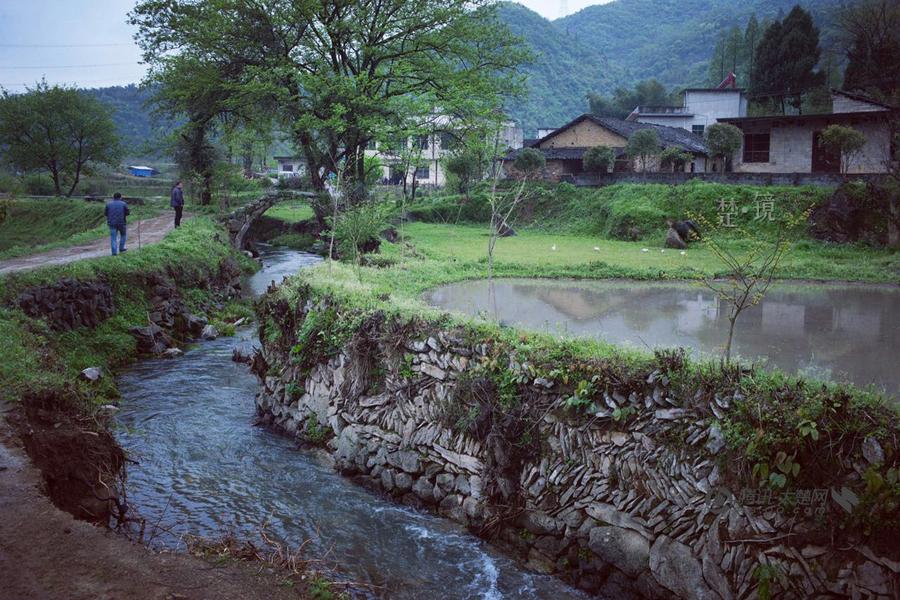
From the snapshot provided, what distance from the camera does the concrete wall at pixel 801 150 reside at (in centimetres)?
3797

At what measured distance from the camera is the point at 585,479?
9109 millimetres

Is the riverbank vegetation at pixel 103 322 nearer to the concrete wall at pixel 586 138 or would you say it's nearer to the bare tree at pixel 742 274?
the bare tree at pixel 742 274

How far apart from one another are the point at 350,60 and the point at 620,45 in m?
97.4

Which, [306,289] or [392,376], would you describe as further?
[306,289]

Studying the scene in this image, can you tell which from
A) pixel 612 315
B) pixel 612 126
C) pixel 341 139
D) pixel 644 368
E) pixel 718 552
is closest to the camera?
pixel 718 552

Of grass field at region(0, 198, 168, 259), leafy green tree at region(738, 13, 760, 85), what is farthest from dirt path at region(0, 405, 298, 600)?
leafy green tree at region(738, 13, 760, 85)

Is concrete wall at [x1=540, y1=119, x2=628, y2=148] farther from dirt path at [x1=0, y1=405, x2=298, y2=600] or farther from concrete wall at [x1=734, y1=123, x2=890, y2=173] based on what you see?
dirt path at [x1=0, y1=405, x2=298, y2=600]

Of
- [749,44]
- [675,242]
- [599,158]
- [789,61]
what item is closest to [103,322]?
[675,242]

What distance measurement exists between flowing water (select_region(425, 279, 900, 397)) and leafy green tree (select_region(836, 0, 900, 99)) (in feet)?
125

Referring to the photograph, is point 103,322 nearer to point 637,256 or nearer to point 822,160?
point 637,256

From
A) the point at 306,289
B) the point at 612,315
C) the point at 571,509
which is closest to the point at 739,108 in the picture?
the point at 612,315

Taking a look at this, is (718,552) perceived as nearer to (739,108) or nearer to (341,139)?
(341,139)

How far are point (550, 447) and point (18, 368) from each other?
8713mm

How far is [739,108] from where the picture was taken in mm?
62562
